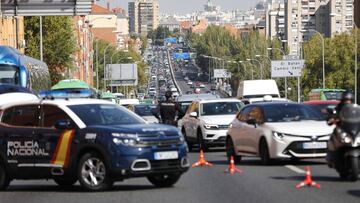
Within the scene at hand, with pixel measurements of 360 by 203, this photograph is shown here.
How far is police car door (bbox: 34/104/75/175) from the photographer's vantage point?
1948 cm

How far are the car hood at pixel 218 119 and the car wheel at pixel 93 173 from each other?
50.1 ft

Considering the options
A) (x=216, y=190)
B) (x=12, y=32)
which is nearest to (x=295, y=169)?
(x=216, y=190)

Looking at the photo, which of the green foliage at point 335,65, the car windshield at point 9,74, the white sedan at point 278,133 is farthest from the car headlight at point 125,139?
the green foliage at point 335,65

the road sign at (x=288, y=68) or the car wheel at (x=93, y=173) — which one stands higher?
the car wheel at (x=93, y=173)

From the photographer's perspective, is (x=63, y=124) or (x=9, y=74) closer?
(x=63, y=124)

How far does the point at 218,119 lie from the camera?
34.4m

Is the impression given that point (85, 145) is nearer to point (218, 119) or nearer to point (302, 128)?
point (302, 128)

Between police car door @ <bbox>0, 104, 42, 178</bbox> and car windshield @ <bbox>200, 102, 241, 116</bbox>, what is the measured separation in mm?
15244

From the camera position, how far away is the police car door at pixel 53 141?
19.5 meters

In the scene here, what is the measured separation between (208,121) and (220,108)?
169 cm

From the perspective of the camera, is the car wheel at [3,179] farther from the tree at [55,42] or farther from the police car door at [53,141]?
the tree at [55,42]

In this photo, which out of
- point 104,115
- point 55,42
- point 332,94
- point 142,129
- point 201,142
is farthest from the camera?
point 55,42

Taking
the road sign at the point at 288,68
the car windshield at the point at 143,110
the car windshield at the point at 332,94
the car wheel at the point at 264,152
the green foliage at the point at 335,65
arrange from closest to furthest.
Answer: the car wheel at the point at 264,152, the car windshield at the point at 143,110, the car windshield at the point at 332,94, the road sign at the point at 288,68, the green foliage at the point at 335,65

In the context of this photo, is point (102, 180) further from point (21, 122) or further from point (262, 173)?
point (262, 173)
